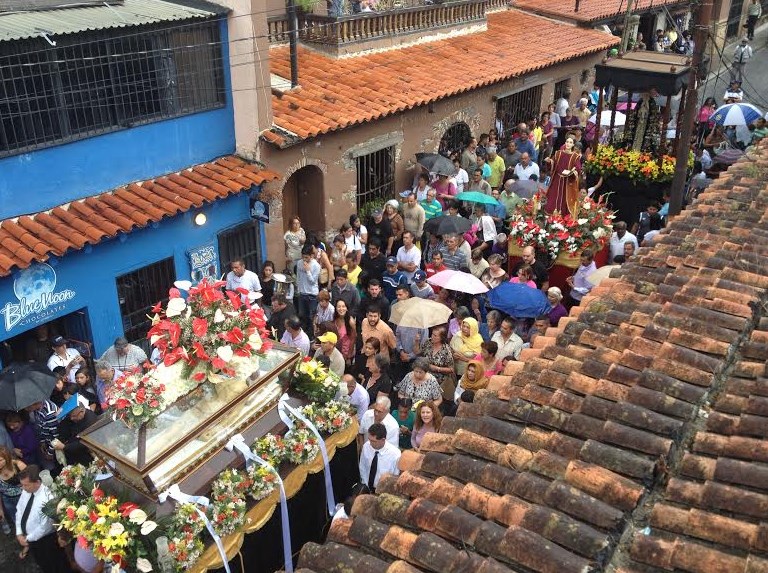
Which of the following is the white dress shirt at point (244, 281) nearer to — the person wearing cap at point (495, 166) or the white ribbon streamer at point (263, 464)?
the white ribbon streamer at point (263, 464)

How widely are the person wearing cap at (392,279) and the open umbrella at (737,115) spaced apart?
10.1 m

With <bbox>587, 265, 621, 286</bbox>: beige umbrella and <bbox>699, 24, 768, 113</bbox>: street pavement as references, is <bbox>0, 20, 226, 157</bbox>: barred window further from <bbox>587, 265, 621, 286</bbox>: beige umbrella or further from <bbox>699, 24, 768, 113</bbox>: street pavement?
<bbox>699, 24, 768, 113</bbox>: street pavement

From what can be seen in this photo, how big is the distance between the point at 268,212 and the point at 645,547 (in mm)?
9453

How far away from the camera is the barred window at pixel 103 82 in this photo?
898cm

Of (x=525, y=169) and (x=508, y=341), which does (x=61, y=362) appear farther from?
(x=525, y=169)

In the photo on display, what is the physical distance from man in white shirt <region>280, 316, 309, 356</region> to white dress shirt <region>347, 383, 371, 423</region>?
3.87ft

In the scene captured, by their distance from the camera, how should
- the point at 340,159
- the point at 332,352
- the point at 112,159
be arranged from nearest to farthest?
1. the point at 332,352
2. the point at 112,159
3. the point at 340,159

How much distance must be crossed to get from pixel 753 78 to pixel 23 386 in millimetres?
28741

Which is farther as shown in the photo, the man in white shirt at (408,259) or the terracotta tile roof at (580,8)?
the terracotta tile roof at (580,8)

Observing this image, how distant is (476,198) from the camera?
13.3 meters

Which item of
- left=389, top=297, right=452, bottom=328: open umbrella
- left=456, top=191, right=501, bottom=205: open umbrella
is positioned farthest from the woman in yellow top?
left=456, top=191, right=501, bottom=205: open umbrella

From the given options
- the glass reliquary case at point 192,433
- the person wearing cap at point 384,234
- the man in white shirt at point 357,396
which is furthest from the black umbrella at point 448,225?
the glass reliquary case at point 192,433

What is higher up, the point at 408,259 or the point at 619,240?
the point at 619,240

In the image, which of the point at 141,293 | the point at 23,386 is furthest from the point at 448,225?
the point at 23,386
